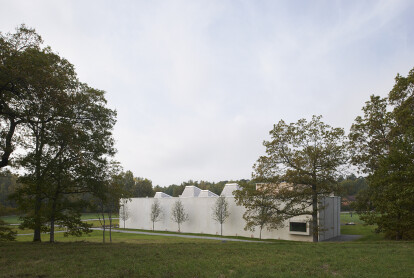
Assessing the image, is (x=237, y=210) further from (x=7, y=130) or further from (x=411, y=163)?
(x=7, y=130)

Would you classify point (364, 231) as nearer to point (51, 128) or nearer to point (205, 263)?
point (205, 263)

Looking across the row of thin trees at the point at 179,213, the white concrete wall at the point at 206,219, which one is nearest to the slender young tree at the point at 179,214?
the row of thin trees at the point at 179,213

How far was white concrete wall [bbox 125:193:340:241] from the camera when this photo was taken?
37969 millimetres

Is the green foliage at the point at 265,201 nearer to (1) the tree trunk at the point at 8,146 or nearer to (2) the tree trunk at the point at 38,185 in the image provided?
(2) the tree trunk at the point at 38,185

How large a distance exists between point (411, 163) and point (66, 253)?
60.3 ft

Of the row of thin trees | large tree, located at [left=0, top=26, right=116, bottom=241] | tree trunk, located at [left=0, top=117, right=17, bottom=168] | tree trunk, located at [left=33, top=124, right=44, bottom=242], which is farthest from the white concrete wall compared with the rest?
tree trunk, located at [left=0, top=117, right=17, bottom=168]

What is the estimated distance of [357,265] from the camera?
9.79 m

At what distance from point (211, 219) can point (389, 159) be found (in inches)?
1252

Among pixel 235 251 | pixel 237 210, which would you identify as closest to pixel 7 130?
pixel 235 251

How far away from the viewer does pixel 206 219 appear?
46656mm

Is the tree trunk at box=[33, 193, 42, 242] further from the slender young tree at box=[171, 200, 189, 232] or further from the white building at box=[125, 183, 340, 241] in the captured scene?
the slender young tree at box=[171, 200, 189, 232]

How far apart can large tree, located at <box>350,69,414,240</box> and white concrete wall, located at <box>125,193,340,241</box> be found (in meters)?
10.0

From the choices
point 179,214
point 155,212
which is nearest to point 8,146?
point 179,214

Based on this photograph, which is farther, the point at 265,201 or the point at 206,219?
the point at 206,219
